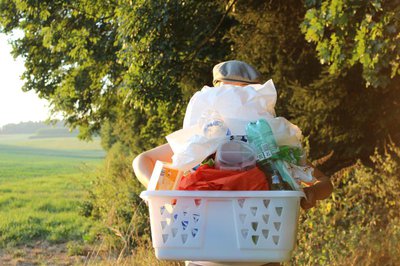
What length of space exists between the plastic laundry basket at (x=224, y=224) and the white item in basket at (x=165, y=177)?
77 mm

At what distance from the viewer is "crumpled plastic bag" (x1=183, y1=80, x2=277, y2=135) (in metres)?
2.68

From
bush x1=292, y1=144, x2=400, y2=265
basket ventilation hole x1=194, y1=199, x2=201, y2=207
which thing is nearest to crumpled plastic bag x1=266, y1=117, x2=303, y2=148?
basket ventilation hole x1=194, y1=199, x2=201, y2=207

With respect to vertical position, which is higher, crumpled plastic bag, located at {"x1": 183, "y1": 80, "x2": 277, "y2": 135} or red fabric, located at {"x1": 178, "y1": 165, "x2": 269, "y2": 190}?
crumpled plastic bag, located at {"x1": 183, "y1": 80, "x2": 277, "y2": 135}

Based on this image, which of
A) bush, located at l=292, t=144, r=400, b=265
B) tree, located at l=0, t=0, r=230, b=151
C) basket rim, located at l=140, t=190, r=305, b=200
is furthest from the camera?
tree, located at l=0, t=0, r=230, b=151

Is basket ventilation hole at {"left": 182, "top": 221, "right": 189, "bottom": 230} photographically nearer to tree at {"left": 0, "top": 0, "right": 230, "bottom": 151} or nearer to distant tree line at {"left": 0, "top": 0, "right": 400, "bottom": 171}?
distant tree line at {"left": 0, "top": 0, "right": 400, "bottom": 171}

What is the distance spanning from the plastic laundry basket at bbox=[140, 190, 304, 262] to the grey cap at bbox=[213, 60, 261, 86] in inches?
22.5

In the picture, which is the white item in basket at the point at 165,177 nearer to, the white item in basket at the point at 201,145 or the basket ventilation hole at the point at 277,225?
the white item in basket at the point at 201,145

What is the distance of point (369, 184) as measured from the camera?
7.58m

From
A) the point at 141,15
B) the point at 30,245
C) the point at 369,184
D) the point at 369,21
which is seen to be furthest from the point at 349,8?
the point at 30,245

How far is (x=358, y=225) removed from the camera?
7062 millimetres

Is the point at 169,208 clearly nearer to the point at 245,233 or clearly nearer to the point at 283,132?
the point at 245,233

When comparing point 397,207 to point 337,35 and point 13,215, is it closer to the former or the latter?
point 337,35

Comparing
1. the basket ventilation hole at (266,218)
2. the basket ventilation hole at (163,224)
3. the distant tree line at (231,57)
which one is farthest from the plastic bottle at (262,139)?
the distant tree line at (231,57)

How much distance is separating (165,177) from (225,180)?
0.25 metres
